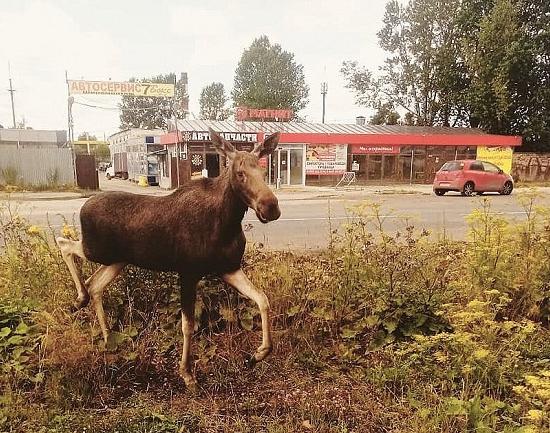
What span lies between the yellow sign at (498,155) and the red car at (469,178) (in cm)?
992

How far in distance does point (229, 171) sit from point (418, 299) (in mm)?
2205

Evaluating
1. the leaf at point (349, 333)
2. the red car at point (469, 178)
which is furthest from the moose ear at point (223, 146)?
the red car at point (469, 178)

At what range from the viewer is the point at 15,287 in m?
4.14

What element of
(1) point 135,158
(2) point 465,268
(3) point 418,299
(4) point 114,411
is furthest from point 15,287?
(1) point 135,158

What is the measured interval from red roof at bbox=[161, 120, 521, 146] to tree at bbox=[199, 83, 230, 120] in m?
34.0

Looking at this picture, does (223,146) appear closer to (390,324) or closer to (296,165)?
(390,324)

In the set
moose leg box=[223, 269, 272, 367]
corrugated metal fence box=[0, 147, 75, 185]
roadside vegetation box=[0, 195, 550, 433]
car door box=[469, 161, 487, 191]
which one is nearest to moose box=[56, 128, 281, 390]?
moose leg box=[223, 269, 272, 367]

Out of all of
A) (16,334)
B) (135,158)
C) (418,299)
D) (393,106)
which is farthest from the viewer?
(393,106)

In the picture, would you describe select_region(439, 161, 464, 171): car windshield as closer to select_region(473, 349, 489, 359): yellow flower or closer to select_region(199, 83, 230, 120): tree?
select_region(473, 349, 489, 359): yellow flower

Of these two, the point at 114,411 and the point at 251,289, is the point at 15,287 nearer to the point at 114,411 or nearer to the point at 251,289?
the point at 114,411

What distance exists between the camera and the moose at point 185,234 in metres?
3.09

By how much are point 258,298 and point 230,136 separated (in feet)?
Result: 69.3

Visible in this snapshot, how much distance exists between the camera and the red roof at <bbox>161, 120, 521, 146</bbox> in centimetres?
2529

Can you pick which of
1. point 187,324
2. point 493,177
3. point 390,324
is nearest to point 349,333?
point 390,324
